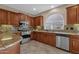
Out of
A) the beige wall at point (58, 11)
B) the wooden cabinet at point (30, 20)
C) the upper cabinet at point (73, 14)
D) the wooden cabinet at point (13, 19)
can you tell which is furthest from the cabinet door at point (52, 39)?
the wooden cabinet at point (30, 20)

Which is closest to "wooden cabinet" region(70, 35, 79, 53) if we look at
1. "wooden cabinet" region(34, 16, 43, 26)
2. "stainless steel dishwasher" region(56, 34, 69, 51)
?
"stainless steel dishwasher" region(56, 34, 69, 51)

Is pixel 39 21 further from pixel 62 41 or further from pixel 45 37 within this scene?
pixel 62 41

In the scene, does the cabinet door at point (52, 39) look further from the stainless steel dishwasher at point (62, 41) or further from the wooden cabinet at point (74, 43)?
the wooden cabinet at point (74, 43)

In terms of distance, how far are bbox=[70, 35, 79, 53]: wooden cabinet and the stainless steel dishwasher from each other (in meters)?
0.25

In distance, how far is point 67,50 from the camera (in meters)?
4.56

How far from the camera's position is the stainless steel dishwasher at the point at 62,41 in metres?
4.59

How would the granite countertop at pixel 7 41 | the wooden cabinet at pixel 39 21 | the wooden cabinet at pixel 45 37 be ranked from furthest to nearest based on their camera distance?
1. the wooden cabinet at pixel 39 21
2. the wooden cabinet at pixel 45 37
3. the granite countertop at pixel 7 41

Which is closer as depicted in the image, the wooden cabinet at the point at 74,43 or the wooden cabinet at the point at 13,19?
the wooden cabinet at the point at 74,43

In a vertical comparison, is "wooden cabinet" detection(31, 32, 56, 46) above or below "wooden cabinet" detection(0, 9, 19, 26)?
below

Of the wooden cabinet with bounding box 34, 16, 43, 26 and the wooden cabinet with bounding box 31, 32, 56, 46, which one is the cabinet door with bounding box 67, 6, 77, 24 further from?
the wooden cabinet with bounding box 34, 16, 43, 26

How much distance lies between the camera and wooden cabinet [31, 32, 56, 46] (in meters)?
5.72

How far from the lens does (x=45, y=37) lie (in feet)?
21.9

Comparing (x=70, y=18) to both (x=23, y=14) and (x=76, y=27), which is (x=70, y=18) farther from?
(x=23, y=14)

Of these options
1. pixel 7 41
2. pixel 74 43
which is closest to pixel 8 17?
pixel 74 43
